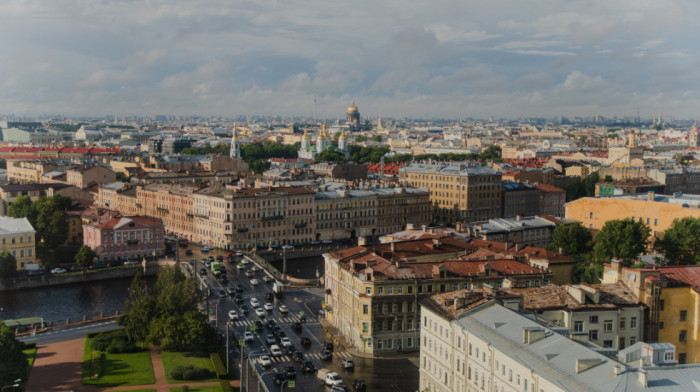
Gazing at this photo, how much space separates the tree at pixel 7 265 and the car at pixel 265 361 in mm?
39134

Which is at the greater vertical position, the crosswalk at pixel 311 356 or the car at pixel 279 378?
the car at pixel 279 378

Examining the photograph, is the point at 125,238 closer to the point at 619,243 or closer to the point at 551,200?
the point at 619,243

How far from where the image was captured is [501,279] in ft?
168

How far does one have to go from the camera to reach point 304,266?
3511 inches

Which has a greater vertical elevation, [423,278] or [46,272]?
[423,278]

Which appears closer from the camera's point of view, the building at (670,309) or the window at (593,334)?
the window at (593,334)

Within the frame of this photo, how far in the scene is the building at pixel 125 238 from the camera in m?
85.7

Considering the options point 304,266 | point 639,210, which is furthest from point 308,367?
point 639,210

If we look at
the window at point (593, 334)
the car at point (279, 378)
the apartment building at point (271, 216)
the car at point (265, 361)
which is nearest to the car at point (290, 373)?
the car at point (279, 378)

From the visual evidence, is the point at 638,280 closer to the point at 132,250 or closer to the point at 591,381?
the point at 591,381

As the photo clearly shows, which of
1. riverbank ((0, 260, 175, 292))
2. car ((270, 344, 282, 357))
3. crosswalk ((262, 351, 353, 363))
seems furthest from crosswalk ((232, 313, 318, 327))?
riverbank ((0, 260, 175, 292))

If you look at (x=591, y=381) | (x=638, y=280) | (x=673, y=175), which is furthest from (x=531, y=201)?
(x=591, y=381)

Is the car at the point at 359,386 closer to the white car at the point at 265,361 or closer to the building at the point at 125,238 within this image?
the white car at the point at 265,361

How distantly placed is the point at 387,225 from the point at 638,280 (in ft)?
224
